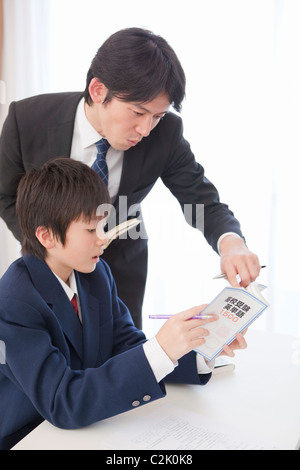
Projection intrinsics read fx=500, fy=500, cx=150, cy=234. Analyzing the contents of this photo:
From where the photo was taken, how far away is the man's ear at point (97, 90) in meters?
1.42

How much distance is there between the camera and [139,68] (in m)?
1.34

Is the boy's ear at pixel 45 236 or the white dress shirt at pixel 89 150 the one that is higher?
the white dress shirt at pixel 89 150

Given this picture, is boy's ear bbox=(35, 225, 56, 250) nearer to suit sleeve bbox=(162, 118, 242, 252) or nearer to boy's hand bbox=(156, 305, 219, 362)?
boy's hand bbox=(156, 305, 219, 362)

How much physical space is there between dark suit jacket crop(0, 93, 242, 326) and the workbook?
1.70ft

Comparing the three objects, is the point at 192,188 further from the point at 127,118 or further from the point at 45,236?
the point at 45,236

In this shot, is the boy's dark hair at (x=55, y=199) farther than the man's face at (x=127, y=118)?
No

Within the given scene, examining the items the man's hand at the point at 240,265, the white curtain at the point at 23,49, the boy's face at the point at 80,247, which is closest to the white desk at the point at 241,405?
the man's hand at the point at 240,265

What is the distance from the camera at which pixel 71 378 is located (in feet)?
3.37

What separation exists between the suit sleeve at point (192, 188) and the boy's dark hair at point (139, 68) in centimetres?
29

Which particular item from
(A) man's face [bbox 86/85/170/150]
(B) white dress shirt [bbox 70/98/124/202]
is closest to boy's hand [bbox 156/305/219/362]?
(A) man's face [bbox 86/85/170/150]

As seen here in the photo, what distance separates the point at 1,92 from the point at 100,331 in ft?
7.90

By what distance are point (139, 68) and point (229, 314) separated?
705 millimetres

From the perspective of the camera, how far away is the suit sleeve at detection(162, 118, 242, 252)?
5.51 ft

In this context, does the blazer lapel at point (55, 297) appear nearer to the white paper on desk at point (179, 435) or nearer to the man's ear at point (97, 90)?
the white paper on desk at point (179, 435)
